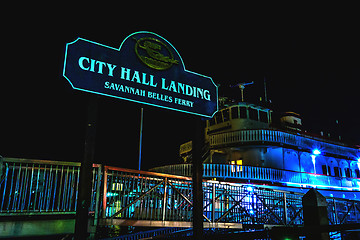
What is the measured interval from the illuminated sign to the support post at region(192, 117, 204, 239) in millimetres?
502

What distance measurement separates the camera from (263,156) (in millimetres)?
22688

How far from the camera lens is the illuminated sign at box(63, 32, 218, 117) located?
5.80 m

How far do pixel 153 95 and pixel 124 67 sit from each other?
878 millimetres

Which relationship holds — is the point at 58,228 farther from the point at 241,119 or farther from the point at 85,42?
the point at 241,119

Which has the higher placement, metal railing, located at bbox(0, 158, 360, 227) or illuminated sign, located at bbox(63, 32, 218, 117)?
illuminated sign, located at bbox(63, 32, 218, 117)

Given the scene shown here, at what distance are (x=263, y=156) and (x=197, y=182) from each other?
56.2 feet

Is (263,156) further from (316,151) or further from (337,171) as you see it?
(337,171)

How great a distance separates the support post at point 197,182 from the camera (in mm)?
6578

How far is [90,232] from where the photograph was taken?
6457 mm

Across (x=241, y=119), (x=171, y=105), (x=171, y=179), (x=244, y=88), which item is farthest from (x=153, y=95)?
(x=244, y=88)

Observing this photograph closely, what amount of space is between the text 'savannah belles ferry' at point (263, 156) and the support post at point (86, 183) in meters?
14.5

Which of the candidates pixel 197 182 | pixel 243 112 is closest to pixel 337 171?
pixel 243 112

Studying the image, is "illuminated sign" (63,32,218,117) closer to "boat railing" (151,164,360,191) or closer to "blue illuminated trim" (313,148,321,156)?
"boat railing" (151,164,360,191)

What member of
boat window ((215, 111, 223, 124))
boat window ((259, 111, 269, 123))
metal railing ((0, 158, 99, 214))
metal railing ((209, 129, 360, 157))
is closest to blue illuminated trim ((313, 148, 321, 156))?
metal railing ((209, 129, 360, 157))
